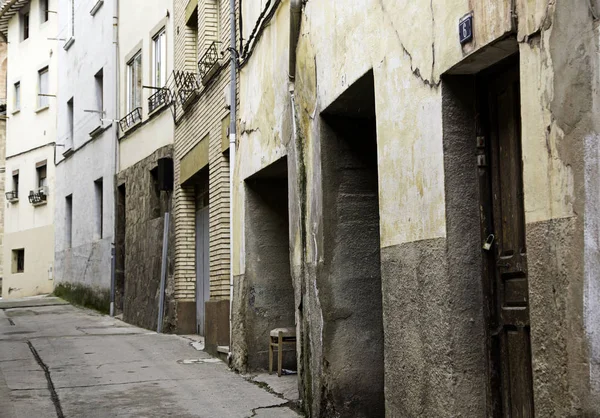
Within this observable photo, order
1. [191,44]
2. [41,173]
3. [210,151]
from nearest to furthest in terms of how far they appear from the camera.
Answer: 1. [210,151]
2. [191,44]
3. [41,173]

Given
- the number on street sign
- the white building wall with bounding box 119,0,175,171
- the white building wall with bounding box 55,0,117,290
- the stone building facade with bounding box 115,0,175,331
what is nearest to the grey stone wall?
the stone building facade with bounding box 115,0,175,331

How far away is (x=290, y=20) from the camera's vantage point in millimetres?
7785

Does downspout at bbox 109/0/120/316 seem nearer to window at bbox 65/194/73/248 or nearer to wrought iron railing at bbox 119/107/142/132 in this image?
wrought iron railing at bbox 119/107/142/132

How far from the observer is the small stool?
9.02 metres

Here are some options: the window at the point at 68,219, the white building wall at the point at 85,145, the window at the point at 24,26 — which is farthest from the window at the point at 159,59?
the window at the point at 24,26

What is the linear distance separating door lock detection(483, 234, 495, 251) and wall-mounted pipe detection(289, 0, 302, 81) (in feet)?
11.6

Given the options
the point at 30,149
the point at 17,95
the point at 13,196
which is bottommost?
the point at 13,196

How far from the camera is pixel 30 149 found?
24.5 m

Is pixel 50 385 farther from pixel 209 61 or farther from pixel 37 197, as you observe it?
pixel 37 197

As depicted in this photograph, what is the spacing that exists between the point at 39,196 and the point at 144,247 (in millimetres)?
9253

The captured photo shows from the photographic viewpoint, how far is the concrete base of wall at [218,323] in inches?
432

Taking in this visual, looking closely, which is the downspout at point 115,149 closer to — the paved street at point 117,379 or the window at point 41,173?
the paved street at point 117,379

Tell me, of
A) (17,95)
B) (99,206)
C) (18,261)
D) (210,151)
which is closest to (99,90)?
(99,206)

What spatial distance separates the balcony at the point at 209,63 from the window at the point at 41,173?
42.0 ft
